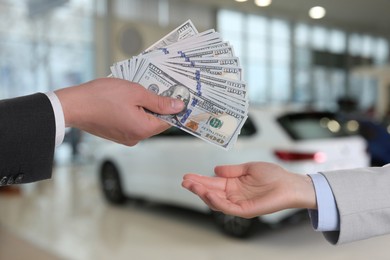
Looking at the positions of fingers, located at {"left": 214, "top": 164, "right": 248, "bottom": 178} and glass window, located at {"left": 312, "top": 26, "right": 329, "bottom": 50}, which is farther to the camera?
glass window, located at {"left": 312, "top": 26, "right": 329, "bottom": 50}

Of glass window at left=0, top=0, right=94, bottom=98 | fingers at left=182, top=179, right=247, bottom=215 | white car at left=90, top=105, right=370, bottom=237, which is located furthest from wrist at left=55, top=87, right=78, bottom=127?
glass window at left=0, top=0, right=94, bottom=98

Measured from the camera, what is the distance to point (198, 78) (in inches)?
38.6

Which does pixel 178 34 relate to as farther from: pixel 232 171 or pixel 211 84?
pixel 232 171

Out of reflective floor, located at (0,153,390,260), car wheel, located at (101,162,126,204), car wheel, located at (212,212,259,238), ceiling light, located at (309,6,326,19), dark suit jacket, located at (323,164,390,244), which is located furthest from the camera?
car wheel, located at (101,162,126,204)

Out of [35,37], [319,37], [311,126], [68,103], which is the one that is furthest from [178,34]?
[35,37]

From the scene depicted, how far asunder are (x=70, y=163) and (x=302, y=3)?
20.1ft

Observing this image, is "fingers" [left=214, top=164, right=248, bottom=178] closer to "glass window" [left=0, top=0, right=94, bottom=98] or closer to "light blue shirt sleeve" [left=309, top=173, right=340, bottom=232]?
"light blue shirt sleeve" [left=309, top=173, right=340, bottom=232]

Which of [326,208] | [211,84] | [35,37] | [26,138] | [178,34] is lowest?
[326,208]

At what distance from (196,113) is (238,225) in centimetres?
A: 238

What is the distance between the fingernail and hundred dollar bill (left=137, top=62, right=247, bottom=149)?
10 mm

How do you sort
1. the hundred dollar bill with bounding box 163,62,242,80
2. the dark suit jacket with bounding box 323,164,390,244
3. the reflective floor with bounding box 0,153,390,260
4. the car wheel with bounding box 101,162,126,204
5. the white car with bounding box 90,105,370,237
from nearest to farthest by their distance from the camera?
the dark suit jacket with bounding box 323,164,390,244
the hundred dollar bill with bounding box 163,62,242,80
the white car with bounding box 90,105,370,237
the reflective floor with bounding box 0,153,390,260
the car wheel with bounding box 101,162,126,204

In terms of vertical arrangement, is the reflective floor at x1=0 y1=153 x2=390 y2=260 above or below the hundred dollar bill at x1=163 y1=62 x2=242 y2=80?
below

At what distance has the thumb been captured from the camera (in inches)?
38.5

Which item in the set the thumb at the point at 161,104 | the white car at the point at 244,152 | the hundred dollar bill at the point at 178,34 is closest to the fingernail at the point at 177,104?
the thumb at the point at 161,104
